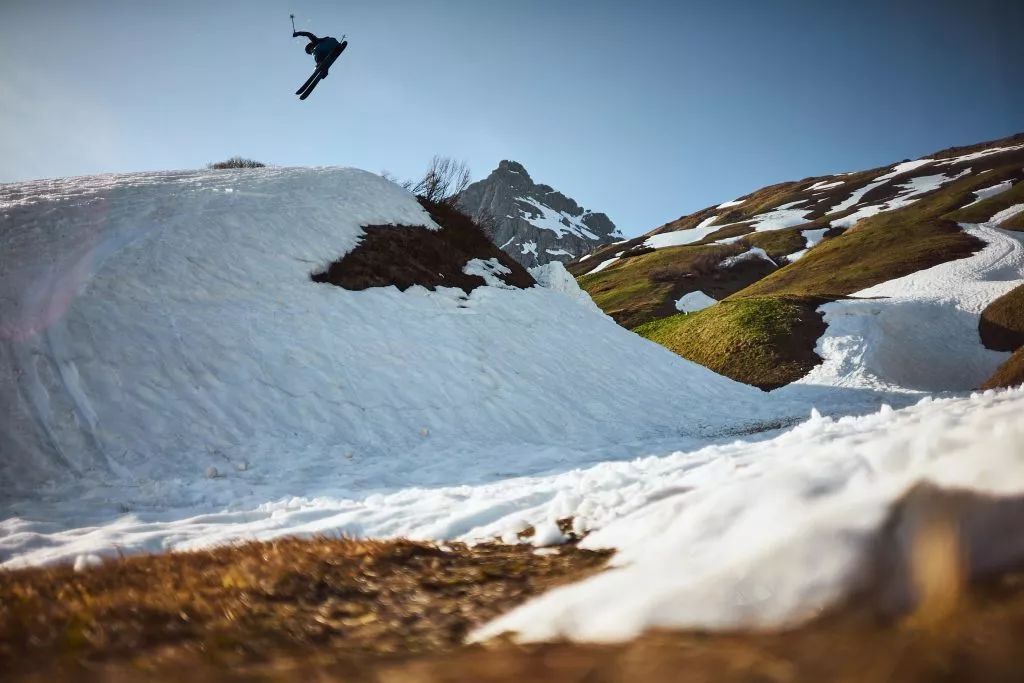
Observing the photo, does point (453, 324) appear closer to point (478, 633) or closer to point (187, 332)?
point (187, 332)

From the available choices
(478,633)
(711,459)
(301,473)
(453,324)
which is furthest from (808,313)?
(478,633)

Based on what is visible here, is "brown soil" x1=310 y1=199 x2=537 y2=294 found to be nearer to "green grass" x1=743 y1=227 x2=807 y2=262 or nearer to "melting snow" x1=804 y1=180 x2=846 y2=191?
"green grass" x1=743 y1=227 x2=807 y2=262

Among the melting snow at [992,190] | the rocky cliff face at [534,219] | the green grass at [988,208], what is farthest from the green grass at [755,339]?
the rocky cliff face at [534,219]

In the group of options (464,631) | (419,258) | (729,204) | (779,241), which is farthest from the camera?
(729,204)

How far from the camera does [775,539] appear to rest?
2.09 meters

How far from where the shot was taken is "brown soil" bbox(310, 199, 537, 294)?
517 inches

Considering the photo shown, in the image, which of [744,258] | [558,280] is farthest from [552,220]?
[558,280]

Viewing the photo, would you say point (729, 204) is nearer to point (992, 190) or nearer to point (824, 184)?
point (824, 184)

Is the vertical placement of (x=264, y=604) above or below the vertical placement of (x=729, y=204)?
below

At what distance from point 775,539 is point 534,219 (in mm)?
155899

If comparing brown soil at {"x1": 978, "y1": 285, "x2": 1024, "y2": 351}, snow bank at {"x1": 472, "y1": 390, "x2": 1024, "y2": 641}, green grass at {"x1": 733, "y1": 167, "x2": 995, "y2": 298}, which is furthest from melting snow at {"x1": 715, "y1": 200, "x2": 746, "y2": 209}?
snow bank at {"x1": 472, "y1": 390, "x2": 1024, "y2": 641}

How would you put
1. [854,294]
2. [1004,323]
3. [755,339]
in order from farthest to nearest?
[854,294], [755,339], [1004,323]

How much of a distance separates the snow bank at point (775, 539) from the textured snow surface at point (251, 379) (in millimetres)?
2054

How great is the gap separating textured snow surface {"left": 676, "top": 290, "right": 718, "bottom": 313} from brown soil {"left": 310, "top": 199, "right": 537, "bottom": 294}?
2169cm
